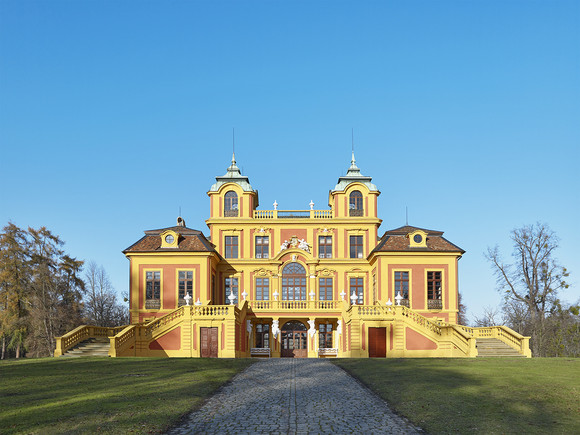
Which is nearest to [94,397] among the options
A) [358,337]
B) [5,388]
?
[5,388]

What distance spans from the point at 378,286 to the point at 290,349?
27.2 ft

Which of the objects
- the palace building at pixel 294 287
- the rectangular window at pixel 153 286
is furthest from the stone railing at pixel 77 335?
the rectangular window at pixel 153 286

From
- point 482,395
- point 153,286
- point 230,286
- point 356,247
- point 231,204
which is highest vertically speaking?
point 231,204

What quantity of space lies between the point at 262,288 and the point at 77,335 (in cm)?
1513

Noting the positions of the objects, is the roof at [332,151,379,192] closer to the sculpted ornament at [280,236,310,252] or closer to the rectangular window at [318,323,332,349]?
the sculpted ornament at [280,236,310,252]

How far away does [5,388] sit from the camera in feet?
53.2

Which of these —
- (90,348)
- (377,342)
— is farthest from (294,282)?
(90,348)

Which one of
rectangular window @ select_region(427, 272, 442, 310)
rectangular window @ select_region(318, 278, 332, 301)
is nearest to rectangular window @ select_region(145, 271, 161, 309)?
rectangular window @ select_region(318, 278, 332, 301)

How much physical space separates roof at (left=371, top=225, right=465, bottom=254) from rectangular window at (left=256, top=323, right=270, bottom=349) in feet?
32.7

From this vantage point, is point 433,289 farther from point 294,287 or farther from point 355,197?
point 294,287

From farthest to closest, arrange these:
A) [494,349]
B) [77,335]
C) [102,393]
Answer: [494,349] < [77,335] < [102,393]

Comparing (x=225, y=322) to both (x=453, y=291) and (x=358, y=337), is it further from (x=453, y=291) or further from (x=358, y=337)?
(x=453, y=291)

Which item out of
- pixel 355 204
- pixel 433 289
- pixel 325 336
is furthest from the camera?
pixel 355 204

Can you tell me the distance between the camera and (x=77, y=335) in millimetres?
32812
